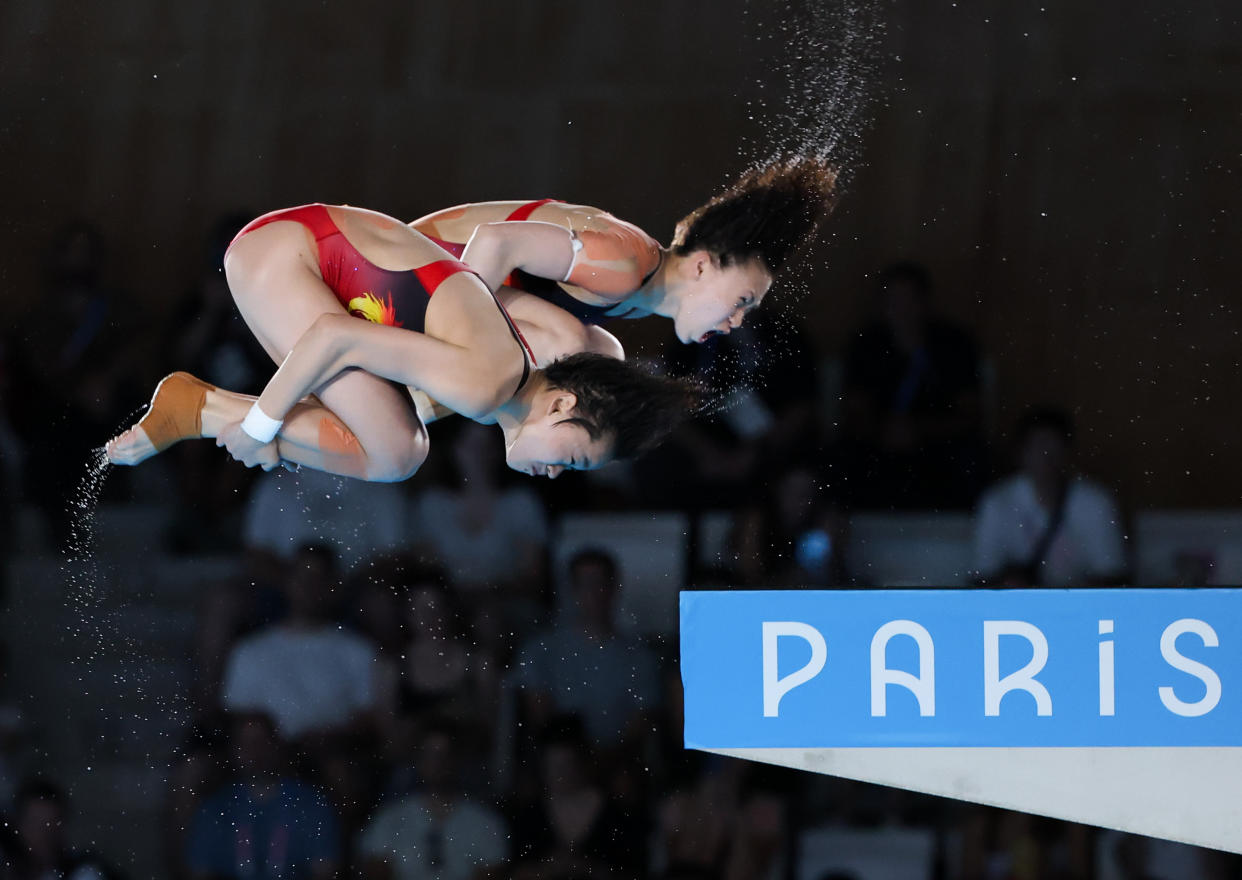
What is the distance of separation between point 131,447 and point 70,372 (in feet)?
0.61

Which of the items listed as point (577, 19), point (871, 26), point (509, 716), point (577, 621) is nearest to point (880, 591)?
point (577, 621)

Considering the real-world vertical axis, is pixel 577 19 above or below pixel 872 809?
above

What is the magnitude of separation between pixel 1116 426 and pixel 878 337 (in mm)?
478

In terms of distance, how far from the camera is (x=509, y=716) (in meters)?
2.21

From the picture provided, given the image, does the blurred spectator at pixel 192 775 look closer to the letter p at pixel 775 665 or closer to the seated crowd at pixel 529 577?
the seated crowd at pixel 529 577

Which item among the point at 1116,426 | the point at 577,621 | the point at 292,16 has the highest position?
the point at 292,16

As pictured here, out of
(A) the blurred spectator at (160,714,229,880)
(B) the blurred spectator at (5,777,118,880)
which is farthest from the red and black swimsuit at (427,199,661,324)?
(B) the blurred spectator at (5,777,118,880)

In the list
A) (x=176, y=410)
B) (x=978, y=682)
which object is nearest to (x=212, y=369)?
(x=176, y=410)

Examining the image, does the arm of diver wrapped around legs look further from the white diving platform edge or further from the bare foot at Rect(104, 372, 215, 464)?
the white diving platform edge

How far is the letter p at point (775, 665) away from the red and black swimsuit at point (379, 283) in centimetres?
66

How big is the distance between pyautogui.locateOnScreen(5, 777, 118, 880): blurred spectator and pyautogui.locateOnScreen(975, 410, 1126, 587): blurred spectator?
1.79m

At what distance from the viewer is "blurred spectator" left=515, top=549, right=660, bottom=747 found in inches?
86.8

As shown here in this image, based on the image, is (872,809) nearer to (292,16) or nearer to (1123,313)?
(1123,313)

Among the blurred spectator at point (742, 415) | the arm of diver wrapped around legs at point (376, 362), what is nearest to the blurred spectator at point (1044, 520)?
the blurred spectator at point (742, 415)
